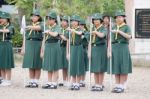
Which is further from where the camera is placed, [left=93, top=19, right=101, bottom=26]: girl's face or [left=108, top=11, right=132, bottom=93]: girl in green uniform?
[left=93, top=19, right=101, bottom=26]: girl's face

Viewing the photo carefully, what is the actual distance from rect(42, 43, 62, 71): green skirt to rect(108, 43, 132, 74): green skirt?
135 cm

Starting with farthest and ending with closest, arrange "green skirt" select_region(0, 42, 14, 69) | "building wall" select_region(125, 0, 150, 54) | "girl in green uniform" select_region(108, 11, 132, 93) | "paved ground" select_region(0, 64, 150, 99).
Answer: "building wall" select_region(125, 0, 150, 54), "green skirt" select_region(0, 42, 14, 69), "girl in green uniform" select_region(108, 11, 132, 93), "paved ground" select_region(0, 64, 150, 99)

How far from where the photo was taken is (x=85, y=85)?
47.0 ft

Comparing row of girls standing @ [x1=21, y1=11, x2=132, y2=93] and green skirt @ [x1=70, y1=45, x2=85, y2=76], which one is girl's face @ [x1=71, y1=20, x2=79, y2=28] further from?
green skirt @ [x1=70, y1=45, x2=85, y2=76]

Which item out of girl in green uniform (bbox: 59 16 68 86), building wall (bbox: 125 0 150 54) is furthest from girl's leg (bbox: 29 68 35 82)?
building wall (bbox: 125 0 150 54)

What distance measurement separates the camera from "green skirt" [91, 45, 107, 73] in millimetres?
13172

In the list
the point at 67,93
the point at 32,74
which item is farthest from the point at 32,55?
the point at 67,93

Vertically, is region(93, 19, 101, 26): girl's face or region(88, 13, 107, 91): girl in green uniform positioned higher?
region(93, 19, 101, 26): girl's face

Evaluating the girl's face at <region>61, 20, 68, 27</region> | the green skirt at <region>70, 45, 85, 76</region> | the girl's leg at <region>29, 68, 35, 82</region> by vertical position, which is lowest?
the girl's leg at <region>29, 68, 35, 82</region>

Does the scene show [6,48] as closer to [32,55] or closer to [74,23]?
[32,55]

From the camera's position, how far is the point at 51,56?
13.4 meters

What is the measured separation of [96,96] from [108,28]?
1865 mm

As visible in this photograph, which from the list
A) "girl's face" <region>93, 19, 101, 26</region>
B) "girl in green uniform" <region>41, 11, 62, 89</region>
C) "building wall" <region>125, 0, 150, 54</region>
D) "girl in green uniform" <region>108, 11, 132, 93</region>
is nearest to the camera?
"girl in green uniform" <region>108, 11, 132, 93</region>

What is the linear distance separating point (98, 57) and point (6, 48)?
2.28 metres
